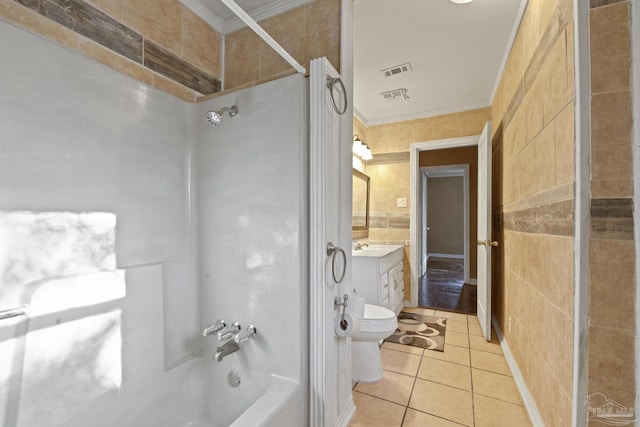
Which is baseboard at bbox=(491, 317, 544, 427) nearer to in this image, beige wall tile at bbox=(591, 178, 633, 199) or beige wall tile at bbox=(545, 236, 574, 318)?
beige wall tile at bbox=(545, 236, 574, 318)

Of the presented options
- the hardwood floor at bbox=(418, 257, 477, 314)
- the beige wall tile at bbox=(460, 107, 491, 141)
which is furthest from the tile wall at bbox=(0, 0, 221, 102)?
the hardwood floor at bbox=(418, 257, 477, 314)

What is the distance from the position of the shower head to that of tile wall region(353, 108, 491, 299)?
89.1 inches

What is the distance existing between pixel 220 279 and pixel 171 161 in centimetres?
73

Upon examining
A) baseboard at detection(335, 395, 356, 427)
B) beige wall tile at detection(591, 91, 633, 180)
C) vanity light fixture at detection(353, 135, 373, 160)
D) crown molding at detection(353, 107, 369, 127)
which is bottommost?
baseboard at detection(335, 395, 356, 427)

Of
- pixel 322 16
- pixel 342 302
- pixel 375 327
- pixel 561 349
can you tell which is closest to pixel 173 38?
pixel 322 16

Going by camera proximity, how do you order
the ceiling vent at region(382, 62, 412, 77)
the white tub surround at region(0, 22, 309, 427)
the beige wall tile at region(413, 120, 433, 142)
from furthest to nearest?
1. the beige wall tile at region(413, 120, 433, 142)
2. the ceiling vent at region(382, 62, 412, 77)
3. the white tub surround at region(0, 22, 309, 427)

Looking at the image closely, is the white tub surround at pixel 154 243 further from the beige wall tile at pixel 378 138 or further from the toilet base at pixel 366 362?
the beige wall tile at pixel 378 138

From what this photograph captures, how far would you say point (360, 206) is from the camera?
139 inches

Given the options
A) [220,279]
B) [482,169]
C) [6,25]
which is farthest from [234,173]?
[482,169]

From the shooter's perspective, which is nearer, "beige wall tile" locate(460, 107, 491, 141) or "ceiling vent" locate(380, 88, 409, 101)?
"ceiling vent" locate(380, 88, 409, 101)

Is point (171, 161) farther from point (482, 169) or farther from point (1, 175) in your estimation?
point (482, 169)

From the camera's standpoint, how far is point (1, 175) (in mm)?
962

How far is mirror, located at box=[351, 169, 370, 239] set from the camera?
11.0 feet

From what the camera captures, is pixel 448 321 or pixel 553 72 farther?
pixel 448 321
